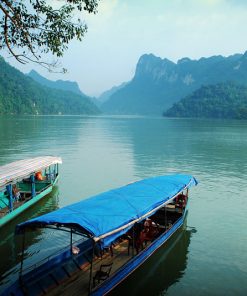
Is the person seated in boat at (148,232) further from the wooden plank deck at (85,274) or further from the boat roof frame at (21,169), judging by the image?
the boat roof frame at (21,169)

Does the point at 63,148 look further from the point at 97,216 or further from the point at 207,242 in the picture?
the point at 97,216

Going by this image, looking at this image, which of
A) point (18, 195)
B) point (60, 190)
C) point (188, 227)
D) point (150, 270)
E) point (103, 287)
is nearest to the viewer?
point (103, 287)

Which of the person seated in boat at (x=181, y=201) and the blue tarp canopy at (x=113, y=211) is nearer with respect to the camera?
the blue tarp canopy at (x=113, y=211)

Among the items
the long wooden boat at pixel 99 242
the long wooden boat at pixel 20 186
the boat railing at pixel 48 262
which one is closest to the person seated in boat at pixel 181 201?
the long wooden boat at pixel 99 242

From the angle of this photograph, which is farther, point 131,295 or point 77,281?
point 131,295

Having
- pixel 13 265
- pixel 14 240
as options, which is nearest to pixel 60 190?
pixel 14 240

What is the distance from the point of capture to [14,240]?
19.1 meters

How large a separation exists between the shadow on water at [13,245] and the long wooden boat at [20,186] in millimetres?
555

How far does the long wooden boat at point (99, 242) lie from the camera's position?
1203cm

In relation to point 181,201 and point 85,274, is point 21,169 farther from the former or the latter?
point 85,274

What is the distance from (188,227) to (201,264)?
15.9 feet

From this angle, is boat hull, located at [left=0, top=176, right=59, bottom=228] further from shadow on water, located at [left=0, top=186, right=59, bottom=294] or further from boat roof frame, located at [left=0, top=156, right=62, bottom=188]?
boat roof frame, located at [left=0, top=156, right=62, bottom=188]

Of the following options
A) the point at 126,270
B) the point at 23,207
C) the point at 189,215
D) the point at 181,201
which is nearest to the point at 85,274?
the point at 126,270

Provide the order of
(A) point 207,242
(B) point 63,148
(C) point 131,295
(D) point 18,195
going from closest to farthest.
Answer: (C) point 131,295, (A) point 207,242, (D) point 18,195, (B) point 63,148
